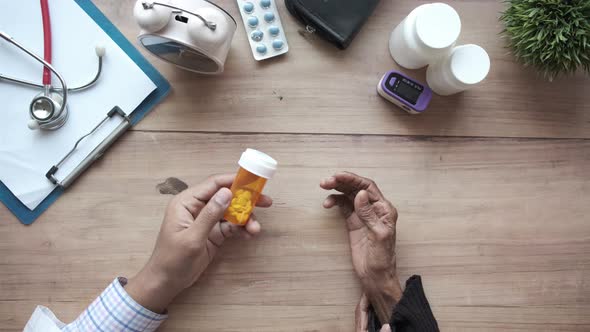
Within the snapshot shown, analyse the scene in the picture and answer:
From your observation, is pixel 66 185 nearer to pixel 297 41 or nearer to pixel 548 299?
pixel 297 41

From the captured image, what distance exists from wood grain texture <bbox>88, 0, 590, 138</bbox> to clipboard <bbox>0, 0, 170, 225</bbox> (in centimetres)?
1

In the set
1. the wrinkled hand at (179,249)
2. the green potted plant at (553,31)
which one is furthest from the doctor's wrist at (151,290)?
the green potted plant at (553,31)

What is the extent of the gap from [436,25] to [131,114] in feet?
1.69

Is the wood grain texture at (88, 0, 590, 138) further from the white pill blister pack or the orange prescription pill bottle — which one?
the orange prescription pill bottle

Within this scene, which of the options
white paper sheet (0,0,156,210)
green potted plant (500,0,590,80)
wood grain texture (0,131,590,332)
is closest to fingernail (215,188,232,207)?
wood grain texture (0,131,590,332)

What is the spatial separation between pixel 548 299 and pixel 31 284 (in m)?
0.90

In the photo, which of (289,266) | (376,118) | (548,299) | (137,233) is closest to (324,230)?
(289,266)

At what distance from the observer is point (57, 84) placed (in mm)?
661

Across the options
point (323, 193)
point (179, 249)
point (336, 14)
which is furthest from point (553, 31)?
point (179, 249)

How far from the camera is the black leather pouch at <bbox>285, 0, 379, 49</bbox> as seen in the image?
0.65 m

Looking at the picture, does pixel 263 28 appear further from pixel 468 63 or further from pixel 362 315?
pixel 362 315

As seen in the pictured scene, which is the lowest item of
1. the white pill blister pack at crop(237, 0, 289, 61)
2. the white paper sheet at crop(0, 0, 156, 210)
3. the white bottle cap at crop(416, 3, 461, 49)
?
the white bottle cap at crop(416, 3, 461, 49)

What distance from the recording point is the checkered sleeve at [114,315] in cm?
62

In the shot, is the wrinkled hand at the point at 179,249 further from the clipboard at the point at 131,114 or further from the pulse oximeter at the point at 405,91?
the pulse oximeter at the point at 405,91
